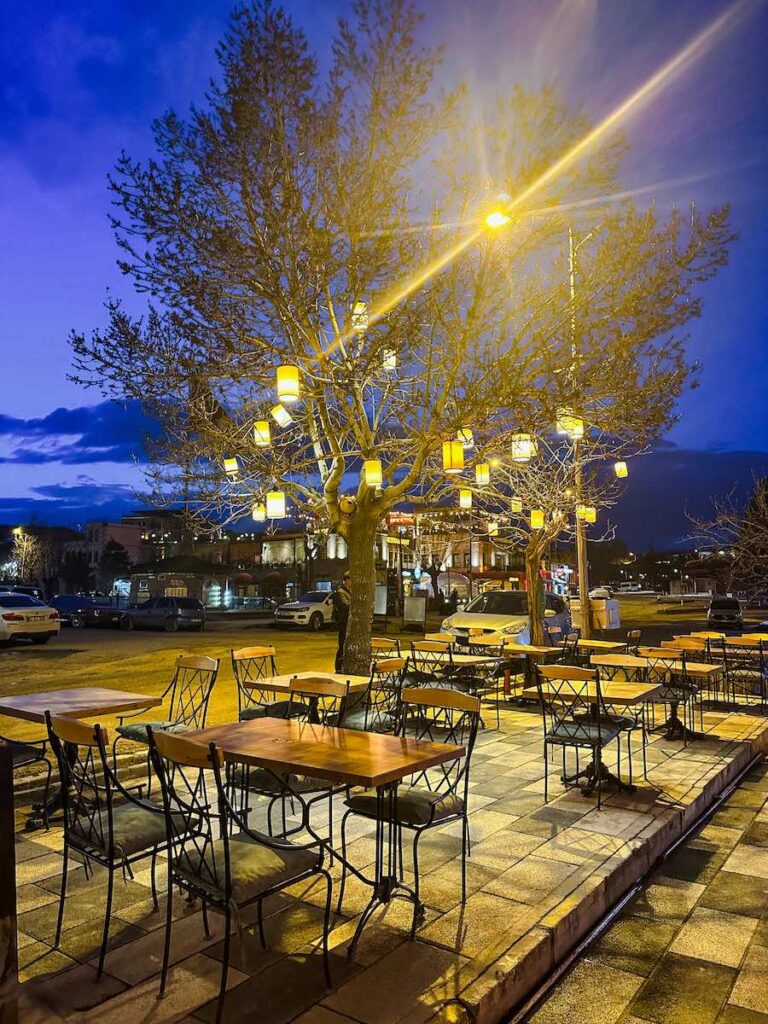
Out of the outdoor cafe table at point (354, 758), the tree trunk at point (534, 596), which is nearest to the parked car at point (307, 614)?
the tree trunk at point (534, 596)

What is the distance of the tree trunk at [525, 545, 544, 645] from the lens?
39.1ft

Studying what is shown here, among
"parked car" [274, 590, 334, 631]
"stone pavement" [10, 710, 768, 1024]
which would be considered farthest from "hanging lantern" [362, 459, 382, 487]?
"parked car" [274, 590, 334, 631]

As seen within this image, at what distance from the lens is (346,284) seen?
846 centimetres

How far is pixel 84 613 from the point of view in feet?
100

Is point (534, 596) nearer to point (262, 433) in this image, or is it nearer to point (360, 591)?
point (360, 591)

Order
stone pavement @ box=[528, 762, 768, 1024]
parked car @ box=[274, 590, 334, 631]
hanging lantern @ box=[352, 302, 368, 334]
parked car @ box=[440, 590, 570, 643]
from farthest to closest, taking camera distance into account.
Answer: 1. parked car @ box=[274, 590, 334, 631]
2. parked car @ box=[440, 590, 570, 643]
3. hanging lantern @ box=[352, 302, 368, 334]
4. stone pavement @ box=[528, 762, 768, 1024]

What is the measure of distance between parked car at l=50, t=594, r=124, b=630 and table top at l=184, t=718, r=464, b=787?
84.5 feet

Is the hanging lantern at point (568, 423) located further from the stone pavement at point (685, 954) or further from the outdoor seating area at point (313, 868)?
the stone pavement at point (685, 954)

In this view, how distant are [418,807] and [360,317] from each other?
6111 millimetres

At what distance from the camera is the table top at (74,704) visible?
5.01 m

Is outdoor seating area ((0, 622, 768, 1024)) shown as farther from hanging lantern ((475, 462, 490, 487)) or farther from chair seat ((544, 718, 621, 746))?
hanging lantern ((475, 462, 490, 487))

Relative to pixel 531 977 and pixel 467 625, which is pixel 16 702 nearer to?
pixel 531 977

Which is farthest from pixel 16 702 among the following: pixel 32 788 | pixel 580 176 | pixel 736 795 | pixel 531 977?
pixel 580 176

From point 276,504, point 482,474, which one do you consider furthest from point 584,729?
point 276,504
